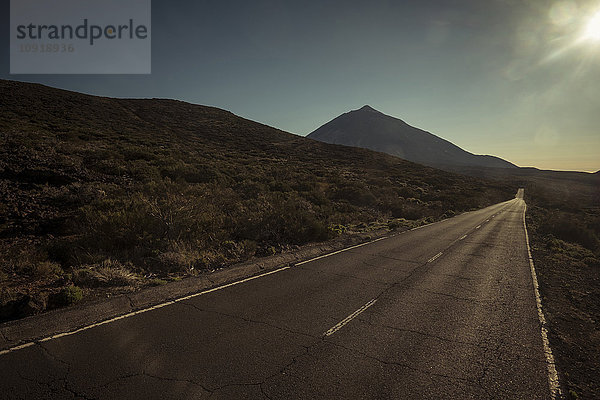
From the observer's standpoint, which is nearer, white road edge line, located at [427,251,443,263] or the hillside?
the hillside

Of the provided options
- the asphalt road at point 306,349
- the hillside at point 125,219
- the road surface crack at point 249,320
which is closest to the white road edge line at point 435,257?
the asphalt road at point 306,349

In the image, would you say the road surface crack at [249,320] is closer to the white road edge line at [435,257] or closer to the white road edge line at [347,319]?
the white road edge line at [347,319]

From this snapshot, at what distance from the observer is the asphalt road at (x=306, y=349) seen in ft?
11.3

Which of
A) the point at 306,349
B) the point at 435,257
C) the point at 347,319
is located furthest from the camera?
the point at 435,257

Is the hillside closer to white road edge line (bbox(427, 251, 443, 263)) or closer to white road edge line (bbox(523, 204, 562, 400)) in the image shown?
white road edge line (bbox(427, 251, 443, 263))

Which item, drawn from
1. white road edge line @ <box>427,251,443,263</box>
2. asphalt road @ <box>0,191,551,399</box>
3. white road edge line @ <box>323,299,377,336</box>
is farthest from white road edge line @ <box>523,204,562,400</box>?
white road edge line @ <box>427,251,443,263</box>

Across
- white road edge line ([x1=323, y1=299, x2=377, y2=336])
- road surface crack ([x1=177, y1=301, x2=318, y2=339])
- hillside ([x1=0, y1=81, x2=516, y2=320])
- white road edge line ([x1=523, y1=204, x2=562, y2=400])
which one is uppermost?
hillside ([x1=0, y1=81, x2=516, y2=320])

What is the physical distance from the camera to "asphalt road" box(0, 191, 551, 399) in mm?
3434

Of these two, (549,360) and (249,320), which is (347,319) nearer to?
(249,320)

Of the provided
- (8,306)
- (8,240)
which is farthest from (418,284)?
(8,240)

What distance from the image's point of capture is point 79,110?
3794 centimetres

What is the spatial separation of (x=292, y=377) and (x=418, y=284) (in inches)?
206

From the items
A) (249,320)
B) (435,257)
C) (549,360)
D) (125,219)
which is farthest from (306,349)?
(435,257)

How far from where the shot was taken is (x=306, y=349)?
14.2 feet
